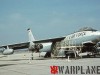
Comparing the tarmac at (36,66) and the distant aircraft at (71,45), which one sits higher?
the distant aircraft at (71,45)

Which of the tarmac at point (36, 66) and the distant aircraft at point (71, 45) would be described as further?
the distant aircraft at point (71, 45)

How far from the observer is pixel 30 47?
33.4 meters

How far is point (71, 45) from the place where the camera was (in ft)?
98.9

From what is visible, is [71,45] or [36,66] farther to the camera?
[71,45]

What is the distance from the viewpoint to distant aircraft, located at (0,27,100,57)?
27550 mm

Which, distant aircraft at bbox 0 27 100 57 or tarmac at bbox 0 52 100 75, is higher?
distant aircraft at bbox 0 27 100 57

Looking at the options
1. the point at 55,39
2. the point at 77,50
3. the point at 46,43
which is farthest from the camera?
the point at 46,43

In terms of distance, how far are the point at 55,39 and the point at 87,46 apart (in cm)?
748

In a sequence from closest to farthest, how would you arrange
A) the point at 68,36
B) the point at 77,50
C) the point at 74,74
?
the point at 74,74
the point at 77,50
the point at 68,36

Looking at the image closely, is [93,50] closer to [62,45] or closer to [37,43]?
[62,45]

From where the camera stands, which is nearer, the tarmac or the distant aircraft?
the tarmac

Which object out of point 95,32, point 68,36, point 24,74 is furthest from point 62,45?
point 24,74

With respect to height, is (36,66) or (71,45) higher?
(71,45)

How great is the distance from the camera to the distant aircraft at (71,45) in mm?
27550
